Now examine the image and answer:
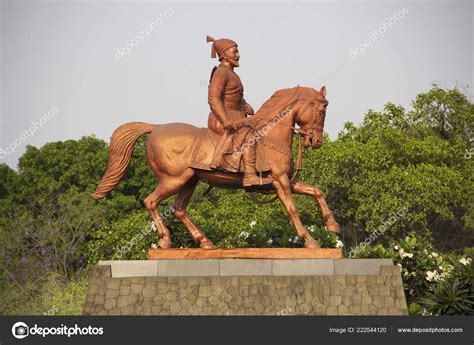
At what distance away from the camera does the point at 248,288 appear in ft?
49.4

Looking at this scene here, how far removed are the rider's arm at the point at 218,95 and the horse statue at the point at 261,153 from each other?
0.33m

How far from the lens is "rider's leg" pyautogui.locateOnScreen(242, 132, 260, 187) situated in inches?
613

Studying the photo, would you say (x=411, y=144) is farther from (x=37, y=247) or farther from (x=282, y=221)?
(x=37, y=247)

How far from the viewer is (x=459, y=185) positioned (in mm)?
33500

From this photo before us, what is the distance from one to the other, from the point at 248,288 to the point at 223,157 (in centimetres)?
227

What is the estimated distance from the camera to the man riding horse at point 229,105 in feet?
51.3

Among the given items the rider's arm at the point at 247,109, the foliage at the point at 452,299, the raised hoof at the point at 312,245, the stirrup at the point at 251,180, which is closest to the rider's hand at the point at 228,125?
the stirrup at the point at 251,180

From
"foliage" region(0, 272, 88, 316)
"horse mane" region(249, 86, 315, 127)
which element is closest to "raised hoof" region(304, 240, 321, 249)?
"horse mane" region(249, 86, 315, 127)

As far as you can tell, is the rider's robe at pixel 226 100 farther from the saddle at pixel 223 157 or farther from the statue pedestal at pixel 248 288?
the statue pedestal at pixel 248 288

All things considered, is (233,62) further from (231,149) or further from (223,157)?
(223,157)

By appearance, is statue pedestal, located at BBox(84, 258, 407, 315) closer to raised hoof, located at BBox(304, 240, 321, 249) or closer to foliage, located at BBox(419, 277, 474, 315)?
raised hoof, located at BBox(304, 240, 321, 249)

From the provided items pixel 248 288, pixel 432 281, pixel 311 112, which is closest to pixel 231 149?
pixel 311 112

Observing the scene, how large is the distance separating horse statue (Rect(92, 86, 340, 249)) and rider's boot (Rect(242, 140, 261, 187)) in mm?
119
